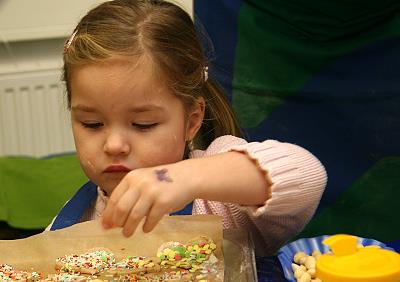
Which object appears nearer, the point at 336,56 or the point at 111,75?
the point at 111,75

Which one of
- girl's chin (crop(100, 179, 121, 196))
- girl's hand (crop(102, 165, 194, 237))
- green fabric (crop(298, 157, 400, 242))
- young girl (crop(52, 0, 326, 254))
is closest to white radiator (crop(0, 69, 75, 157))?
green fabric (crop(298, 157, 400, 242))

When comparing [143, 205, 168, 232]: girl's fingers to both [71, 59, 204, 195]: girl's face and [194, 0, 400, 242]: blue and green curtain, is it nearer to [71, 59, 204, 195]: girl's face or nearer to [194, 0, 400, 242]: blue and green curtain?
[71, 59, 204, 195]: girl's face

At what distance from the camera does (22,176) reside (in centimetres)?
232

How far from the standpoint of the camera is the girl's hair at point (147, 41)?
1070mm

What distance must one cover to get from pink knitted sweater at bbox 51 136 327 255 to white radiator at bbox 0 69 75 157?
5.24 feet

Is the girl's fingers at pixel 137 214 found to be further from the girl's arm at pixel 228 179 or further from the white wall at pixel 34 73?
the white wall at pixel 34 73

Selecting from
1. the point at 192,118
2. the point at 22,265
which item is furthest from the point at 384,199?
the point at 22,265

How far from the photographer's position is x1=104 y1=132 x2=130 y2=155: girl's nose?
98 cm

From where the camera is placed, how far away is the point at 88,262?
2.90ft

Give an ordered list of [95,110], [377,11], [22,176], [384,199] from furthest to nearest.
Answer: [22,176]
[384,199]
[377,11]
[95,110]

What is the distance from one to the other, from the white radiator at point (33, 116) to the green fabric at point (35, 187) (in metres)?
0.27

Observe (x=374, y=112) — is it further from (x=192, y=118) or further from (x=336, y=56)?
(x=192, y=118)

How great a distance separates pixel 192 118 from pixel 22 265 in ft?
1.30

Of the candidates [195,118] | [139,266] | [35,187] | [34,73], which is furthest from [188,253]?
[34,73]
